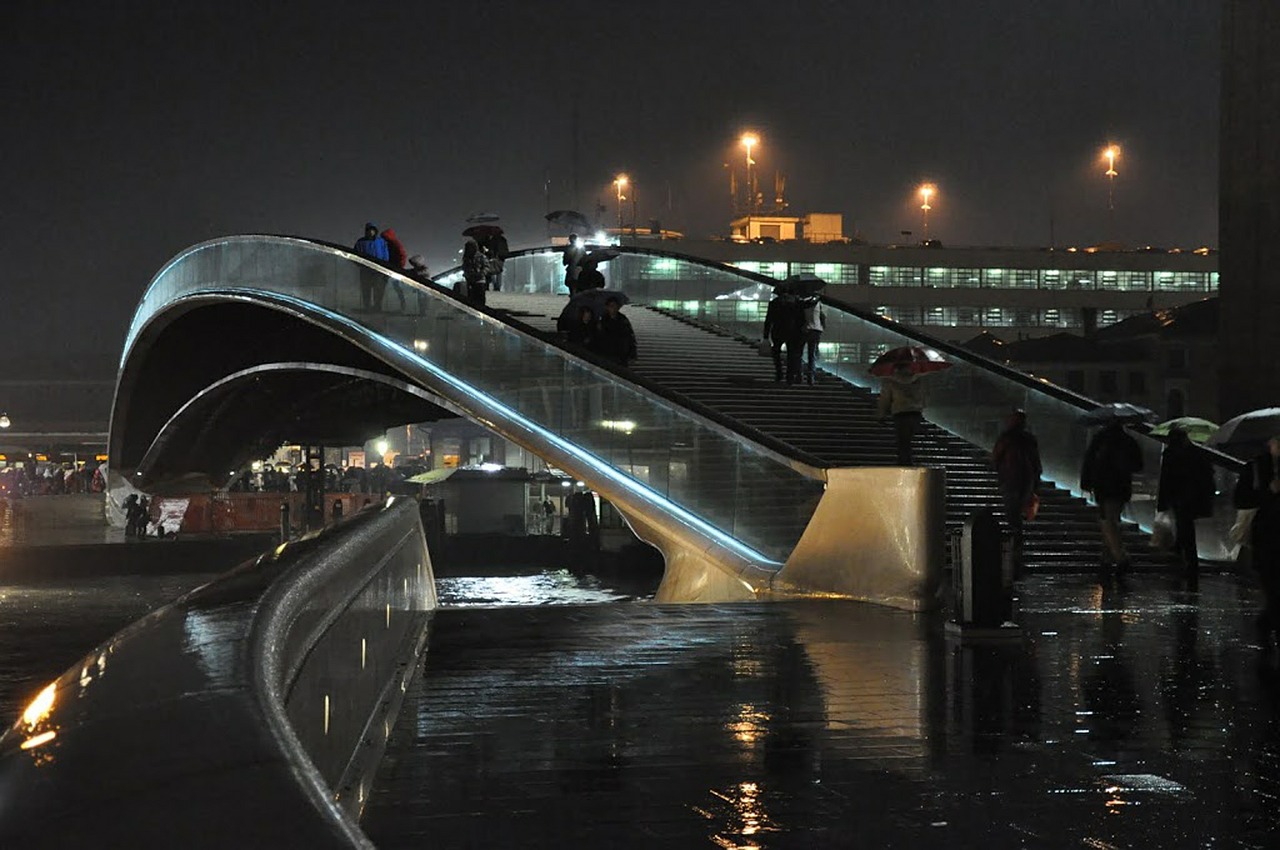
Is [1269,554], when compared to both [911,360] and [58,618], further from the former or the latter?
[58,618]

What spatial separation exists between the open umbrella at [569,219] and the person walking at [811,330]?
1150cm

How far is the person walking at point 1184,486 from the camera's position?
50.8ft

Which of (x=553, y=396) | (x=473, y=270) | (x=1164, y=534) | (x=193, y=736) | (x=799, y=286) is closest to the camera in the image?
(x=193, y=736)

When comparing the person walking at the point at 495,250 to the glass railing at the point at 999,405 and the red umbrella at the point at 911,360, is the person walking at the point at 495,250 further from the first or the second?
the red umbrella at the point at 911,360

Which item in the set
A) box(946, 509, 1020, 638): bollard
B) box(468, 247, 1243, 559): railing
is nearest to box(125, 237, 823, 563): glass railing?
box(468, 247, 1243, 559): railing

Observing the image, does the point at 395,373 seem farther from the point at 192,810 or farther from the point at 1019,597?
the point at 192,810

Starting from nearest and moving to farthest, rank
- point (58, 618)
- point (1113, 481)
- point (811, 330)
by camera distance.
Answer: point (1113, 481) → point (58, 618) → point (811, 330)

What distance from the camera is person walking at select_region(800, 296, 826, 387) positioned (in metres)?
24.8

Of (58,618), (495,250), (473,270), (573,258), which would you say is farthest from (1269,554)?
(495,250)

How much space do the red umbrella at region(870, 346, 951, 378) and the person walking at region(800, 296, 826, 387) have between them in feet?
7.32

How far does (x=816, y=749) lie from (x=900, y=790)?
802 millimetres

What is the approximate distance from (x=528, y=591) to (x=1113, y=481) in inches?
539

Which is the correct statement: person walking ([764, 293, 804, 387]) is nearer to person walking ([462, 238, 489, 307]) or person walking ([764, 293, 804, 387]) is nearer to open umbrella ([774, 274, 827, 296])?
open umbrella ([774, 274, 827, 296])

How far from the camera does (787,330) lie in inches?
984
